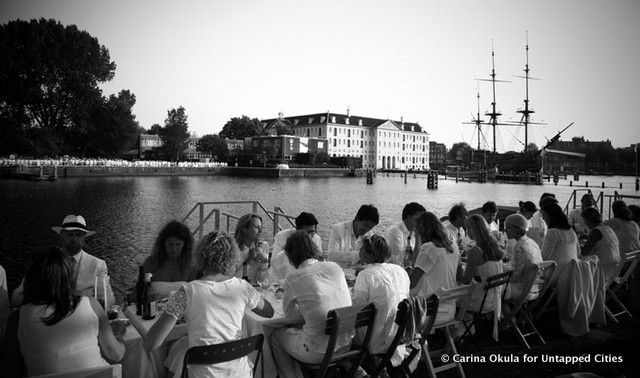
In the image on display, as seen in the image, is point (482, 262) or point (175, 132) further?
point (175, 132)

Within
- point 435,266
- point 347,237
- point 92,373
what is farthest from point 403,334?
point 347,237

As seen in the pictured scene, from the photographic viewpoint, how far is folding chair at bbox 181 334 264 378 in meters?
2.90

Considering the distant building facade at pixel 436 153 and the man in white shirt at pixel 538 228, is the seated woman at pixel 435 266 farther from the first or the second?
the distant building facade at pixel 436 153

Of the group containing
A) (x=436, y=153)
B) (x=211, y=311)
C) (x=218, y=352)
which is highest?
(x=436, y=153)

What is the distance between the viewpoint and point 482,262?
535 cm

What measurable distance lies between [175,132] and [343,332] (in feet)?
311

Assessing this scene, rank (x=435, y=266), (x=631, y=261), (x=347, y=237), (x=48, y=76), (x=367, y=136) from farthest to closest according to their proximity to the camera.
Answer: (x=367, y=136) → (x=48, y=76) → (x=347, y=237) → (x=631, y=261) → (x=435, y=266)

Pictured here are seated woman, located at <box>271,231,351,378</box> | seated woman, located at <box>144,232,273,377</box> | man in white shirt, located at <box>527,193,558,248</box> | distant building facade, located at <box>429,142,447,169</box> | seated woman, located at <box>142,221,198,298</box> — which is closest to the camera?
seated woman, located at <box>144,232,273,377</box>

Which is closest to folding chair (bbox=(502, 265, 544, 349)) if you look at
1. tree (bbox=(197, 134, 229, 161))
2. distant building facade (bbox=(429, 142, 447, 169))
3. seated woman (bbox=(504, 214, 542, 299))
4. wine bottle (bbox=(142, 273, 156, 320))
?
seated woman (bbox=(504, 214, 542, 299))

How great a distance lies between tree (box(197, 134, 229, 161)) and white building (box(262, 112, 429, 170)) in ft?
75.3

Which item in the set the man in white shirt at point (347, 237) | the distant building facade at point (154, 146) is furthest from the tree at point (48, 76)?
the man in white shirt at point (347, 237)

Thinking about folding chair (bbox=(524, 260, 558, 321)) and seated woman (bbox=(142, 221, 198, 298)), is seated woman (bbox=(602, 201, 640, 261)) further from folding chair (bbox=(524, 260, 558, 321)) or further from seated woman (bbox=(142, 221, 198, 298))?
seated woman (bbox=(142, 221, 198, 298))

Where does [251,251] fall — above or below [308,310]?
above

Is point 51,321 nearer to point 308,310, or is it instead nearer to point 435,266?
point 308,310
